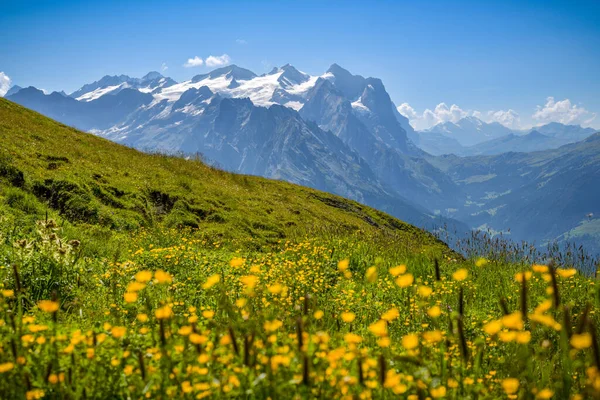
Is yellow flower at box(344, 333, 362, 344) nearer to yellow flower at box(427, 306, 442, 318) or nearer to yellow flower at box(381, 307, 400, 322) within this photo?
yellow flower at box(381, 307, 400, 322)

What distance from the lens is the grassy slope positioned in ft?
54.7

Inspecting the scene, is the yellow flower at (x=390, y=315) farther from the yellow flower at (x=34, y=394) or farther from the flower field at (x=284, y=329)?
the yellow flower at (x=34, y=394)

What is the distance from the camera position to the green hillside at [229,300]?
3.25 m

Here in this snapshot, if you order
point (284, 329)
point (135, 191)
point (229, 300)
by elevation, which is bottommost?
point (284, 329)

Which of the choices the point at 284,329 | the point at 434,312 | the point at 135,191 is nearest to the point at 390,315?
the point at 434,312

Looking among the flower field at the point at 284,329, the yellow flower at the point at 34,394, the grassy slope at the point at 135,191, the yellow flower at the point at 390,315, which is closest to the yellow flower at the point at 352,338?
the flower field at the point at 284,329

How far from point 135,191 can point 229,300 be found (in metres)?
Result: 14.9

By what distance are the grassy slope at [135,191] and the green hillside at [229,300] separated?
0.13 meters

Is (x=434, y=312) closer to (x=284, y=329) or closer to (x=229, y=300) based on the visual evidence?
(x=284, y=329)

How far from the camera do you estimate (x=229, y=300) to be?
7.34 meters

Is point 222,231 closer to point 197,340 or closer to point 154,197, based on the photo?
point 154,197

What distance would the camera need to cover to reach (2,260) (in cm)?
811

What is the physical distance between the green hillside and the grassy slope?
0.13 metres

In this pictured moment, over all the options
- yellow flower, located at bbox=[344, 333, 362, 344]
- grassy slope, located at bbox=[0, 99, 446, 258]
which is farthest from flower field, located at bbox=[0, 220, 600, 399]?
grassy slope, located at bbox=[0, 99, 446, 258]
